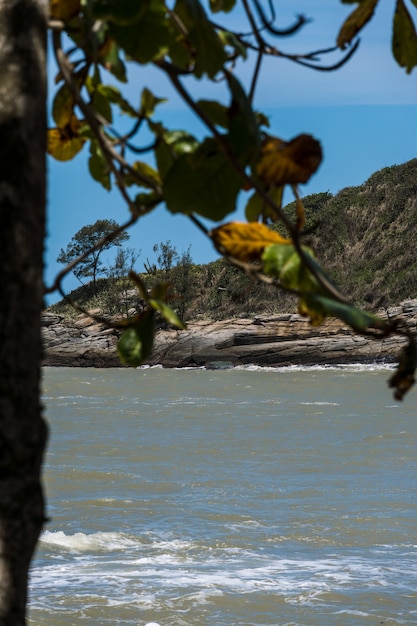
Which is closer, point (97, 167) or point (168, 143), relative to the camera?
point (168, 143)

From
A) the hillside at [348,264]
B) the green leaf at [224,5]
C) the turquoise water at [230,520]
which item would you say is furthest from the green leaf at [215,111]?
the hillside at [348,264]

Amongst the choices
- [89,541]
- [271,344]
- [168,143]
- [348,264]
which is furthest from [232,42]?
[348,264]

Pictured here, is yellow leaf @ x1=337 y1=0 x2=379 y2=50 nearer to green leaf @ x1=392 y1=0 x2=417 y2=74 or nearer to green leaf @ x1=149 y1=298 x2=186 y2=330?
green leaf @ x1=392 y1=0 x2=417 y2=74

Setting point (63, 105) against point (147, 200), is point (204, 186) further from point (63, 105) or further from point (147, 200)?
point (63, 105)

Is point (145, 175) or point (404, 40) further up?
point (404, 40)

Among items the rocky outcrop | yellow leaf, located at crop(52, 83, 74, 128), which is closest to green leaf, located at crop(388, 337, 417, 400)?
yellow leaf, located at crop(52, 83, 74, 128)

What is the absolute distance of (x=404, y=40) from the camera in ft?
3.18

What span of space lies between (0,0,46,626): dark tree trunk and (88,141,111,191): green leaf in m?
0.34

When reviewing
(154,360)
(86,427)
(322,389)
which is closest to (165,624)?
(86,427)

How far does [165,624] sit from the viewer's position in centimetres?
733

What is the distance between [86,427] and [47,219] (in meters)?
19.7

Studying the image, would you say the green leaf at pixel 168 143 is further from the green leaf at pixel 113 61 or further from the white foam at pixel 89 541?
the white foam at pixel 89 541

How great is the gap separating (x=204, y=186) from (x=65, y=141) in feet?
1.19

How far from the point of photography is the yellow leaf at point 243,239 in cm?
79
